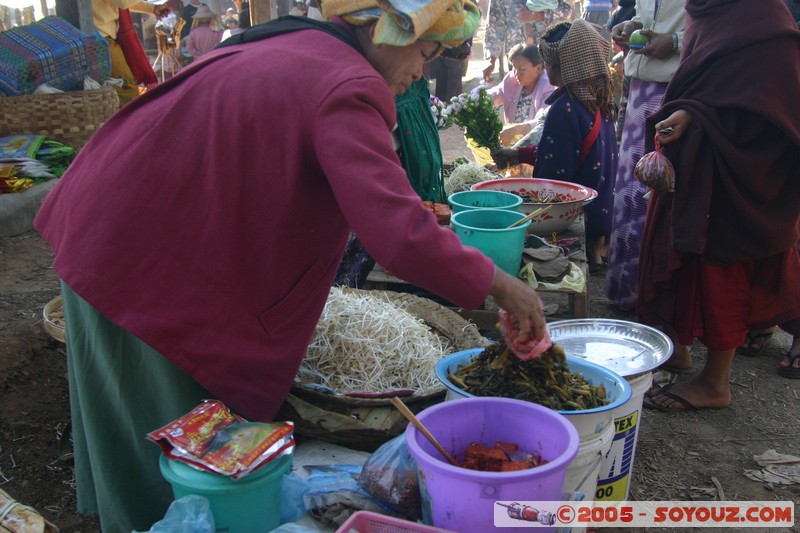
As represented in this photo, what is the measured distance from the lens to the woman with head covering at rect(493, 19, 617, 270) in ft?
15.5

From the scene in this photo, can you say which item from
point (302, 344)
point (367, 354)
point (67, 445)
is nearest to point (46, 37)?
point (67, 445)

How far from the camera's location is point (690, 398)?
12.6 ft

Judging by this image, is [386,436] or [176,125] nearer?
[176,125]

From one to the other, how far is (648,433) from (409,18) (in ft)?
9.16

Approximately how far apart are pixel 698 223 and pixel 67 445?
124 inches

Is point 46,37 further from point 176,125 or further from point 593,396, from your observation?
point 593,396

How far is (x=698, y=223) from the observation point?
350 centimetres

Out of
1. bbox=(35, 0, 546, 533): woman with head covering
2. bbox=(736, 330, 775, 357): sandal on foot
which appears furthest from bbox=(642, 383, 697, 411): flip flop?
bbox=(35, 0, 546, 533): woman with head covering

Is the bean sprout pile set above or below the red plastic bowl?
below

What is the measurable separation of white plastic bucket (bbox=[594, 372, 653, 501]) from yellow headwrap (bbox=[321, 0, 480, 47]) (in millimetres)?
1318

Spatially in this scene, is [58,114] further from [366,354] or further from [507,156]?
[366,354]

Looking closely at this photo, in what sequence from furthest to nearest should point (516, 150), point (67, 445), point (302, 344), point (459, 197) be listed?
point (516, 150)
point (459, 197)
point (67, 445)
point (302, 344)

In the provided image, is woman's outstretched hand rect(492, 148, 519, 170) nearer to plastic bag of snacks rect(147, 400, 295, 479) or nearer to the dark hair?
the dark hair

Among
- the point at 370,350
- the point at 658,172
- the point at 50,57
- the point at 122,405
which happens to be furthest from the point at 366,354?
the point at 50,57
